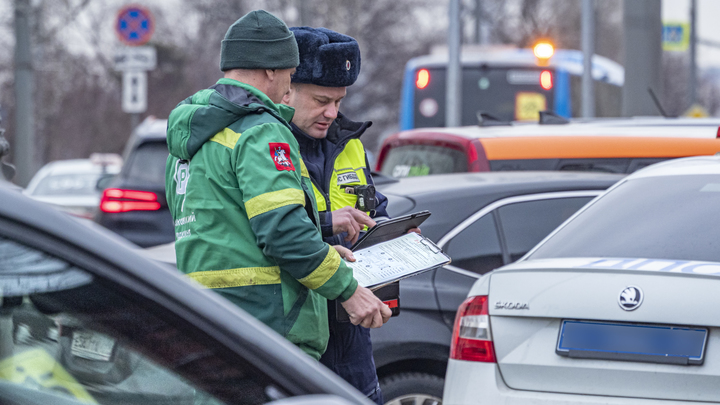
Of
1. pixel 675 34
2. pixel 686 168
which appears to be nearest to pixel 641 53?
pixel 686 168

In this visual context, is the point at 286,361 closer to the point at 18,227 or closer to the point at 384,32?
the point at 18,227

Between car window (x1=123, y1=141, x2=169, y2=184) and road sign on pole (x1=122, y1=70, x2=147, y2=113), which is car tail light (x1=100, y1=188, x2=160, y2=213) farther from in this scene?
road sign on pole (x1=122, y1=70, x2=147, y2=113)

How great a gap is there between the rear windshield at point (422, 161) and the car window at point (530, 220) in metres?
1.15

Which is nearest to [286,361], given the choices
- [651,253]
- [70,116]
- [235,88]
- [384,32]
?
[235,88]

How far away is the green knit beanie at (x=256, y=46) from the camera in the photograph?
8.58 feet

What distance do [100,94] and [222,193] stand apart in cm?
3682

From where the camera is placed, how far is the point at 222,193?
2.50 metres

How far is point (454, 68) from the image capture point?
591 inches

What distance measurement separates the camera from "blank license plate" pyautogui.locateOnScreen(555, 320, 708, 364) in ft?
9.05

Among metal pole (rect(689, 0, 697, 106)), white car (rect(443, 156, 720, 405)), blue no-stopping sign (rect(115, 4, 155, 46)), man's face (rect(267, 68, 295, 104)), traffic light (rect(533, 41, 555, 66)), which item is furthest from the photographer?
metal pole (rect(689, 0, 697, 106))

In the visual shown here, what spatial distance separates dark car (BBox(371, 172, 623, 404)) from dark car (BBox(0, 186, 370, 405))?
242cm

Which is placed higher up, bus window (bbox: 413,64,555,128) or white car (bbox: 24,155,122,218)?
bus window (bbox: 413,64,555,128)

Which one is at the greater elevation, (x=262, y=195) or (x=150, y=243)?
(x=262, y=195)

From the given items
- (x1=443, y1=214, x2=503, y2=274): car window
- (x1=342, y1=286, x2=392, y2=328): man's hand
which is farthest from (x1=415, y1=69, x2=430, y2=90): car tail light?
(x1=342, y1=286, x2=392, y2=328): man's hand
